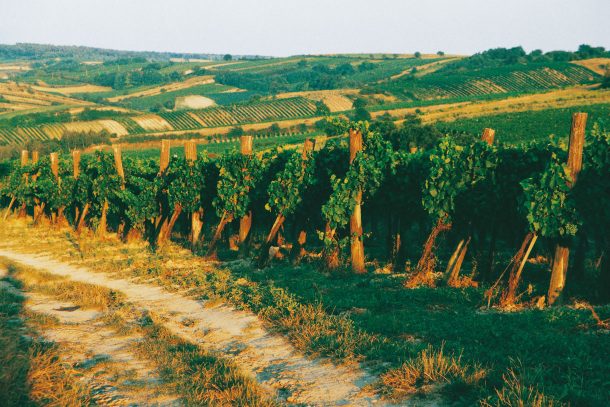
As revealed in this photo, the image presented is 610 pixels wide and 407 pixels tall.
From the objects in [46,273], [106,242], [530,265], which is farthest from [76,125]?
[530,265]

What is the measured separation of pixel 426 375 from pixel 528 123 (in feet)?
148

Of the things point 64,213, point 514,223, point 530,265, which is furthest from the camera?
point 64,213

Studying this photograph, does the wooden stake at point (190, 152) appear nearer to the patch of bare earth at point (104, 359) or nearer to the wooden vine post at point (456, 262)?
the patch of bare earth at point (104, 359)

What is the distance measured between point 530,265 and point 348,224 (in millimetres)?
4605

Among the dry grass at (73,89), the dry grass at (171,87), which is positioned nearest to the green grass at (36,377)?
the dry grass at (171,87)

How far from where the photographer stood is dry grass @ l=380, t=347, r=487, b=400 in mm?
6832

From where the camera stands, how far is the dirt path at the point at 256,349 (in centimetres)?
721

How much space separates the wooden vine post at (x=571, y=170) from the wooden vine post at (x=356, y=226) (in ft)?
15.9

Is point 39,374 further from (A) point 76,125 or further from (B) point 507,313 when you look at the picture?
(A) point 76,125

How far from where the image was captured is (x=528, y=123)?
4781 centimetres

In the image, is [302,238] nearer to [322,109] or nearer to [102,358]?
[102,358]

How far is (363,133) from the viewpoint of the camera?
14.8 metres

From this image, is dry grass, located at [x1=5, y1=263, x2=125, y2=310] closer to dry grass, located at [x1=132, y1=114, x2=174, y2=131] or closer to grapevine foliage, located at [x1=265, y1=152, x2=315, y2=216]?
grapevine foliage, located at [x1=265, y1=152, x2=315, y2=216]

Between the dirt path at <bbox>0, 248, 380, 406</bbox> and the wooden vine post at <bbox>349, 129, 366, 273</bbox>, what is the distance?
3745 mm
